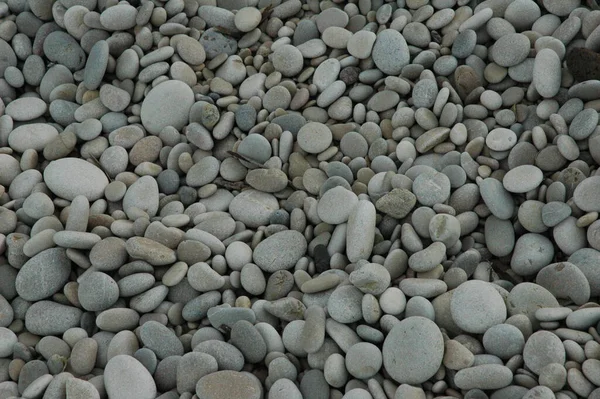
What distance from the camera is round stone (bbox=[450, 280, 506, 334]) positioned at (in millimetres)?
1247

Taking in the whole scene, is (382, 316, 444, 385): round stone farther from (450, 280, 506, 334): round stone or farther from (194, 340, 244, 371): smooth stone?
(194, 340, 244, 371): smooth stone

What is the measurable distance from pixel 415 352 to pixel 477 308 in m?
0.16

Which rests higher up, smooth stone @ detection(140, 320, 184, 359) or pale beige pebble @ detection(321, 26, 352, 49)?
pale beige pebble @ detection(321, 26, 352, 49)

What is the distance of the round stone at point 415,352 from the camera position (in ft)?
3.91

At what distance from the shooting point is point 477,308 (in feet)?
4.11

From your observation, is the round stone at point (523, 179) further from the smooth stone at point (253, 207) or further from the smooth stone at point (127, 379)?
the smooth stone at point (127, 379)

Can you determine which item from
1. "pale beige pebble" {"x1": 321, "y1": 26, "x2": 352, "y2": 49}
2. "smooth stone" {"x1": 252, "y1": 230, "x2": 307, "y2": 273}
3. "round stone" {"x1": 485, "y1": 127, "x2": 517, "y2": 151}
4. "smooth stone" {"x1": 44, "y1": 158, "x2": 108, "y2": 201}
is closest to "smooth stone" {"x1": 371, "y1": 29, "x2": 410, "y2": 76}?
"pale beige pebble" {"x1": 321, "y1": 26, "x2": 352, "y2": 49}

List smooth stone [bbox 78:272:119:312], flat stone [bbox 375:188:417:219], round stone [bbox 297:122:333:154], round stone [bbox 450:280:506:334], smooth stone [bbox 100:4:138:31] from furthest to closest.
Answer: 1. smooth stone [bbox 100:4:138:31]
2. round stone [bbox 297:122:333:154]
3. flat stone [bbox 375:188:417:219]
4. smooth stone [bbox 78:272:119:312]
5. round stone [bbox 450:280:506:334]

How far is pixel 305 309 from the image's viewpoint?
136 cm

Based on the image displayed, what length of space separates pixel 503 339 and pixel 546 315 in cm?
10

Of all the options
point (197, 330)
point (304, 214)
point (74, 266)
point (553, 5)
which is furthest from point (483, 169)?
point (74, 266)

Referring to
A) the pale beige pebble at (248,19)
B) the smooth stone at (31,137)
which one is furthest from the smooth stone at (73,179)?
the pale beige pebble at (248,19)

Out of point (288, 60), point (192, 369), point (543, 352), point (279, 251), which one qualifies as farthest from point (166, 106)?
point (543, 352)

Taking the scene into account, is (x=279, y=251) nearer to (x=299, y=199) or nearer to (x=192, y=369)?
(x=299, y=199)
